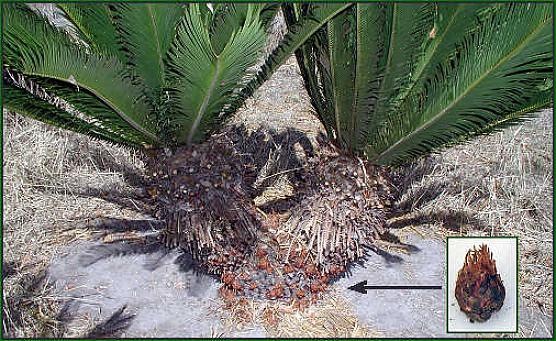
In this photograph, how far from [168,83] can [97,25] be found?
0.51m

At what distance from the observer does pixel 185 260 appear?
3672 millimetres

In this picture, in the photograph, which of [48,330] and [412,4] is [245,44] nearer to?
[412,4]

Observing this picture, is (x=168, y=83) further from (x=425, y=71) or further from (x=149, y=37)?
(x=425, y=71)

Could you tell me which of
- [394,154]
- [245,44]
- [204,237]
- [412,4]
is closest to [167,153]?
[204,237]

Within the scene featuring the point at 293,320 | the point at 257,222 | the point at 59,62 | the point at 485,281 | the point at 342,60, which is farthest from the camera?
the point at 257,222

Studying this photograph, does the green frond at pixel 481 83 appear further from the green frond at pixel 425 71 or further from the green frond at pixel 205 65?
the green frond at pixel 205 65

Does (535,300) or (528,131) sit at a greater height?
(528,131)

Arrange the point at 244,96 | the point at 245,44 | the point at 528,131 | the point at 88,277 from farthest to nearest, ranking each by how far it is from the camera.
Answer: the point at 528,131 < the point at 88,277 < the point at 244,96 < the point at 245,44

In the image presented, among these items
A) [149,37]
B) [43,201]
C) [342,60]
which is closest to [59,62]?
[149,37]

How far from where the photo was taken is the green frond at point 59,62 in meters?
2.52

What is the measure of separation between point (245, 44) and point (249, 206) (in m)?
1.14

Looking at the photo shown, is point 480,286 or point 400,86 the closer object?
point 480,286

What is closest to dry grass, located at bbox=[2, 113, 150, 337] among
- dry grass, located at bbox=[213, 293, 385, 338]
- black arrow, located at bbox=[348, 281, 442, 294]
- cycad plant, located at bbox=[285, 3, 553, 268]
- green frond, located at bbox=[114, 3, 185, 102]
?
dry grass, located at bbox=[213, 293, 385, 338]

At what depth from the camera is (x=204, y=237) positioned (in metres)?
3.32
